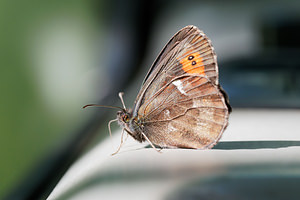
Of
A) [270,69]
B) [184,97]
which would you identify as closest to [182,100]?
[184,97]

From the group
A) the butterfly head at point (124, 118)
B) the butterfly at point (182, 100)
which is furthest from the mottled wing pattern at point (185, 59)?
the butterfly head at point (124, 118)

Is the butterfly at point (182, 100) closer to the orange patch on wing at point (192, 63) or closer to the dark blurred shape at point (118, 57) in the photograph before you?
the orange patch on wing at point (192, 63)

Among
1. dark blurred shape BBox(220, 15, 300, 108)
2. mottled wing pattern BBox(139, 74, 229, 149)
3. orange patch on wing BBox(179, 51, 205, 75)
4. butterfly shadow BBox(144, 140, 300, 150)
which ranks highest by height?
orange patch on wing BBox(179, 51, 205, 75)

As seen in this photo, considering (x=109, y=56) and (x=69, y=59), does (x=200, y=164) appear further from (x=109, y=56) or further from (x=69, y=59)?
(x=109, y=56)

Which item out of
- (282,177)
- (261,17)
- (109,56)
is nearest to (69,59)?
(109,56)

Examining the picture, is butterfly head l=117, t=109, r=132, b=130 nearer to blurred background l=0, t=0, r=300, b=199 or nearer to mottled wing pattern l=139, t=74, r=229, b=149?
mottled wing pattern l=139, t=74, r=229, b=149

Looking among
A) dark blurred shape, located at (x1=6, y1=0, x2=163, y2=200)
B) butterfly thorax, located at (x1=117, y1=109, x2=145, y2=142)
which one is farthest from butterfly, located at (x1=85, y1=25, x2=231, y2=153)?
dark blurred shape, located at (x1=6, y1=0, x2=163, y2=200)
